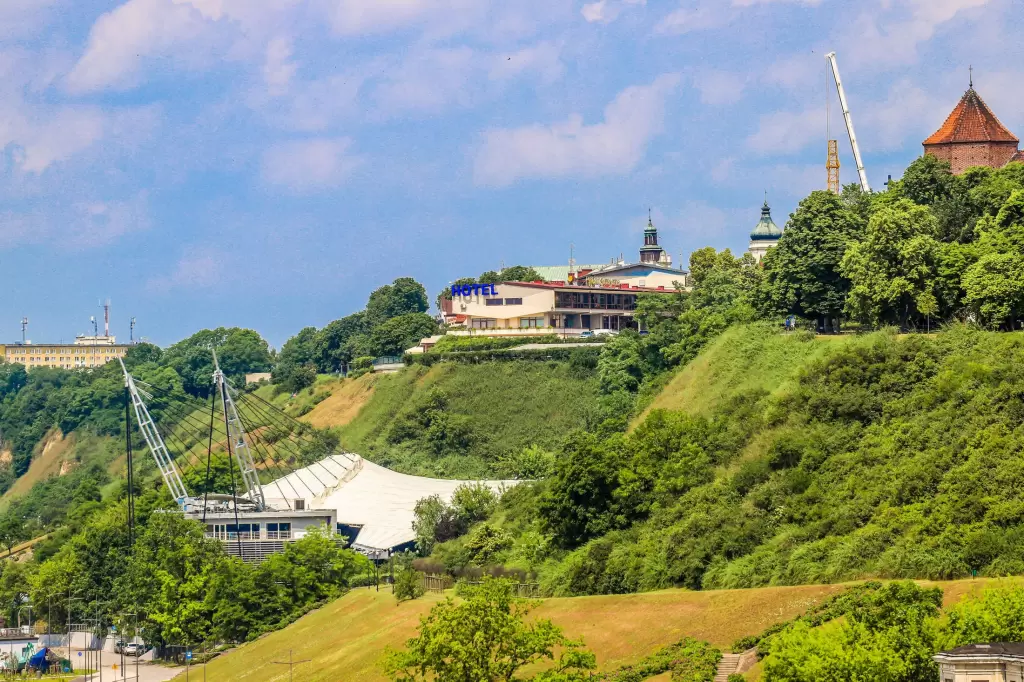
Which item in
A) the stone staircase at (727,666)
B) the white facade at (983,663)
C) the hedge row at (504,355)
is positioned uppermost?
the hedge row at (504,355)

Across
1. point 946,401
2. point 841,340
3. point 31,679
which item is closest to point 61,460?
point 31,679

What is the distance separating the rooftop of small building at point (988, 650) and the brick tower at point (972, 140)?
58.3m

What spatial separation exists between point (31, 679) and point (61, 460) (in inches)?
3559

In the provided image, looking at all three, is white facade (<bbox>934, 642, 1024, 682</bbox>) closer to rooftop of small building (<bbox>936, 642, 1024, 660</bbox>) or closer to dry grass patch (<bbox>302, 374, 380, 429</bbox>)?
rooftop of small building (<bbox>936, 642, 1024, 660</bbox>)

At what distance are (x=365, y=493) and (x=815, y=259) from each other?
3196 centimetres

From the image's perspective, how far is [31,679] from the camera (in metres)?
80.3

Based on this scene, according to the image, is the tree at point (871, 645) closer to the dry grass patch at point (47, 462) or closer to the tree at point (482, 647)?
the tree at point (482, 647)

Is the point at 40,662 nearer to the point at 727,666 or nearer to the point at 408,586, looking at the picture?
the point at 408,586

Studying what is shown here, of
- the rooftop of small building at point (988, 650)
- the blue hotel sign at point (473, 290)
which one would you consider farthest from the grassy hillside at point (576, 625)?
the blue hotel sign at point (473, 290)

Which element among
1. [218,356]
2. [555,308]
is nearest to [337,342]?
[218,356]

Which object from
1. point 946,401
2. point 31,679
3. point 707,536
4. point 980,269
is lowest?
point 31,679

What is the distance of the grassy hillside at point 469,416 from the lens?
109 m

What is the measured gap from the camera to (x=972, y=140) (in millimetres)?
96000

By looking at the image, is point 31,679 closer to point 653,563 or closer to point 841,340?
point 653,563
